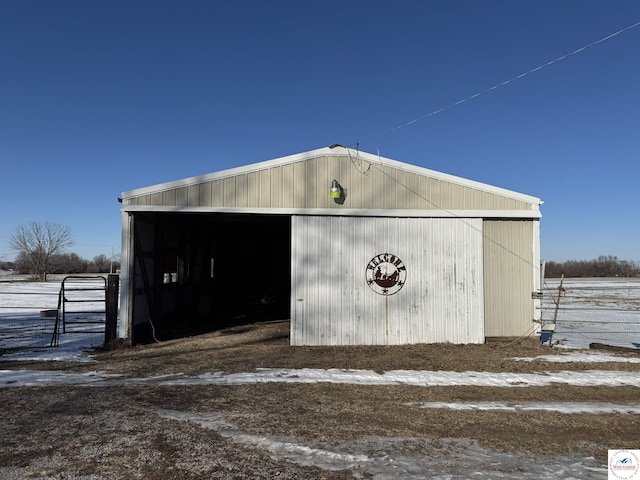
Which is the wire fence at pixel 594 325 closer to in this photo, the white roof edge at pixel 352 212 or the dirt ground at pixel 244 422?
the white roof edge at pixel 352 212

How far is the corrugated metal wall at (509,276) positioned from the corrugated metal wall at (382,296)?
1.35ft

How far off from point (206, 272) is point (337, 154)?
1055 cm

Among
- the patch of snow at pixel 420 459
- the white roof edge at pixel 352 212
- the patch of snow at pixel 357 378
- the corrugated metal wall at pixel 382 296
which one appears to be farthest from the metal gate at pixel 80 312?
the patch of snow at pixel 420 459

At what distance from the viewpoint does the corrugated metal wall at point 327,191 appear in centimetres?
1073

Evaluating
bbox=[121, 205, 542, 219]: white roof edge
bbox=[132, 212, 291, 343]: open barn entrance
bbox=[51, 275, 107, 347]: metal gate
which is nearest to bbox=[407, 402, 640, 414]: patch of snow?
bbox=[121, 205, 542, 219]: white roof edge

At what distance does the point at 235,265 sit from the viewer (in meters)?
22.0

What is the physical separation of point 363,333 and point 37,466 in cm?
768

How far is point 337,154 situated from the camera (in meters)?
11.0

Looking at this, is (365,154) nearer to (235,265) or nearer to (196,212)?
(196,212)

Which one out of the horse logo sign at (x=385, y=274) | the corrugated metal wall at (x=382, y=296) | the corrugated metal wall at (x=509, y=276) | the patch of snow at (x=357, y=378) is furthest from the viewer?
the corrugated metal wall at (x=509, y=276)

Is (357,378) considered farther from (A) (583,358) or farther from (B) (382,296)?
(A) (583,358)

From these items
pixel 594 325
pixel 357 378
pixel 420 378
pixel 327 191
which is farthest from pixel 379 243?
pixel 594 325

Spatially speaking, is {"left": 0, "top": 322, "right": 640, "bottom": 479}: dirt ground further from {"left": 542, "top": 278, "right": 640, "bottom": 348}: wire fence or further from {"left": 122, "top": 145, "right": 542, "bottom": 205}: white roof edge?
{"left": 122, "top": 145, "right": 542, "bottom": 205}: white roof edge

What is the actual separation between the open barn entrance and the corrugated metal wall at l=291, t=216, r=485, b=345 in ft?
6.32
